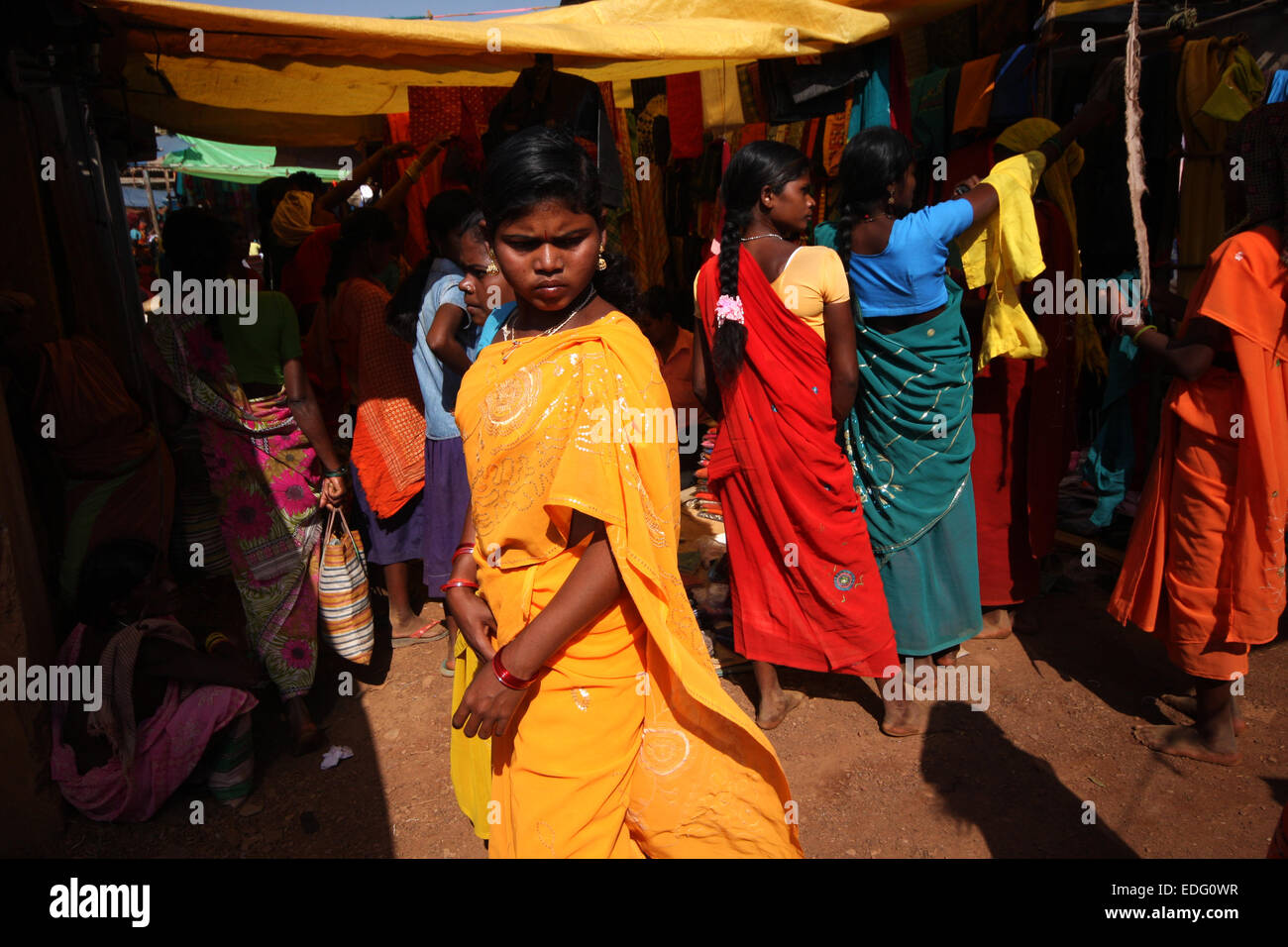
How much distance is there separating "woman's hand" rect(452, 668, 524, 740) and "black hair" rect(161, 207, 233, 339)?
2.65 meters

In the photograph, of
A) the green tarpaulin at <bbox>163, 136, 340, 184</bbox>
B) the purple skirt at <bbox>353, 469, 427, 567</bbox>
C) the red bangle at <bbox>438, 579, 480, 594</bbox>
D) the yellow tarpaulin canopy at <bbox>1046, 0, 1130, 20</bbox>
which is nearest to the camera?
the red bangle at <bbox>438, 579, 480, 594</bbox>

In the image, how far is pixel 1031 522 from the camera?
147 inches

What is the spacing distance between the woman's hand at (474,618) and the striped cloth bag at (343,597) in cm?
224

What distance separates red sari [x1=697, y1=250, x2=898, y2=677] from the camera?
296 cm

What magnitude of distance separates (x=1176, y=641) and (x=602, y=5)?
3532 millimetres

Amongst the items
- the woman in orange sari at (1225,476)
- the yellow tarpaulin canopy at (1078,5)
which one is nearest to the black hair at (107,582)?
the woman in orange sari at (1225,476)

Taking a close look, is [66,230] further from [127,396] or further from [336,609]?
[336,609]

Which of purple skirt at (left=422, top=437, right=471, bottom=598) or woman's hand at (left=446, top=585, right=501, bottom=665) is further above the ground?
woman's hand at (left=446, top=585, right=501, bottom=665)

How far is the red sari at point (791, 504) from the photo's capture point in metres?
2.96

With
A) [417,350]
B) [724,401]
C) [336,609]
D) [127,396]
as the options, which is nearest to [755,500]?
[724,401]

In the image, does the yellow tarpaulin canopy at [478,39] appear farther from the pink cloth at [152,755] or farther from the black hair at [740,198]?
the pink cloth at [152,755]

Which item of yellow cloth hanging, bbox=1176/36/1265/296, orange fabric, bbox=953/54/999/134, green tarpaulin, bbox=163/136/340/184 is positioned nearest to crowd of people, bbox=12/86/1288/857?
orange fabric, bbox=953/54/999/134

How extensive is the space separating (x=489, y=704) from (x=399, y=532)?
9.63 ft

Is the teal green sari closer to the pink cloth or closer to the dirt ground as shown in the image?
the dirt ground
